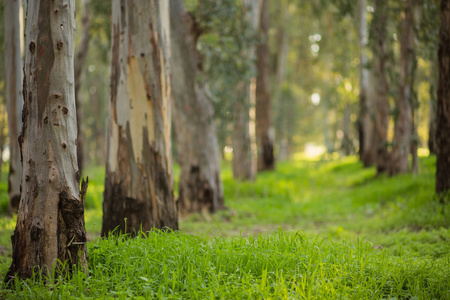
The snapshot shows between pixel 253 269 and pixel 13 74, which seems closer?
pixel 253 269

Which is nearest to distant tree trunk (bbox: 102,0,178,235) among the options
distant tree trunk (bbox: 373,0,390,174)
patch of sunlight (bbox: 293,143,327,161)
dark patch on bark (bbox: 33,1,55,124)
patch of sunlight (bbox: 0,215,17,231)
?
dark patch on bark (bbox: 33,1,55,124)

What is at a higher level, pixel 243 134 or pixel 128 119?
pixel 128 119

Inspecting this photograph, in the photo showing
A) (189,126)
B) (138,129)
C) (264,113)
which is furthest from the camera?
(264,113)

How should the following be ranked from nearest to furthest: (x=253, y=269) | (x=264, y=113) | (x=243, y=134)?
(x=253, y=269), (x=243, y=134), (x=264, y=113)

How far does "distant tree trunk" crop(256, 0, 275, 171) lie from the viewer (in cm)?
1586

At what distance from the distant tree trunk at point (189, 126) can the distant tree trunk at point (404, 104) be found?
5204mm

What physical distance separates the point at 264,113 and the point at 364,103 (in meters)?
3.57

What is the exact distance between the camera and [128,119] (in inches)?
209

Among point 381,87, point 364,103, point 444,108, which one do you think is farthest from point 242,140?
point 444,108

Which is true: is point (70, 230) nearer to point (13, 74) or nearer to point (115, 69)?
point (115, 69)

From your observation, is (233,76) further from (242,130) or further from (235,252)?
(235,252)

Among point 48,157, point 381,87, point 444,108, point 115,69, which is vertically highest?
point 381,87

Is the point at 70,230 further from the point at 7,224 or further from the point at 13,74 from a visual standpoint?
the point at 13,74

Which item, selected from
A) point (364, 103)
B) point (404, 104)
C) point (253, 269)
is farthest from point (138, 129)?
point (364, 103)
